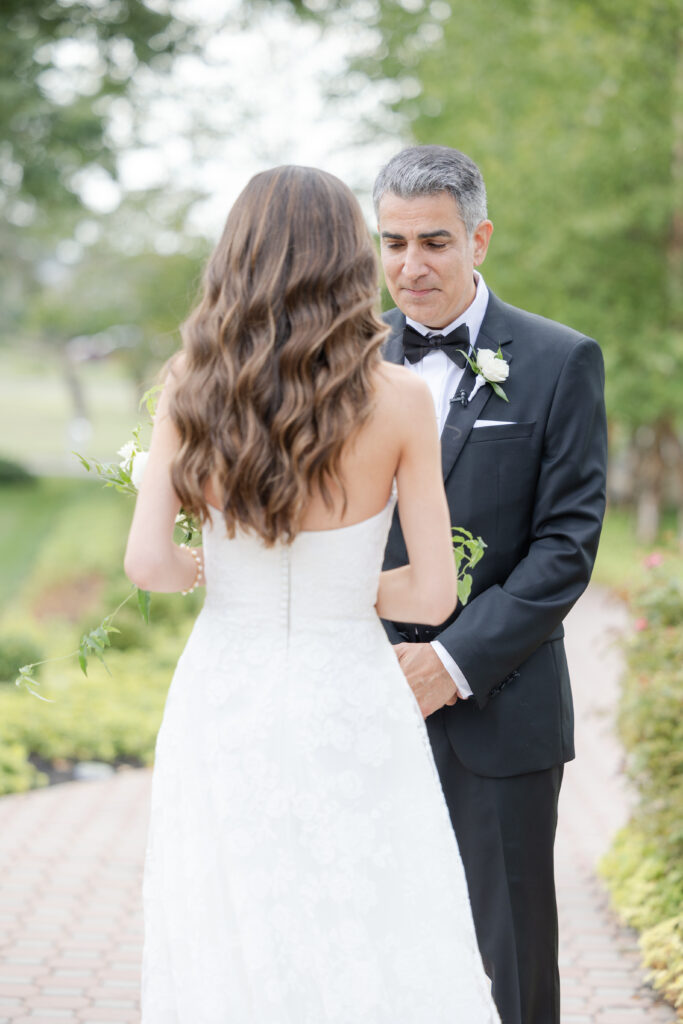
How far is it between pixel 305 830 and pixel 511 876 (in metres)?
0.82

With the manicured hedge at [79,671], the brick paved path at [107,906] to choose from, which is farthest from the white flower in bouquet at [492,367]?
the manicured hedge at [79,671]

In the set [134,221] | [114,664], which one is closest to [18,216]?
[134,221]

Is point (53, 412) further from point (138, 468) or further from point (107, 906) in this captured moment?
point (138, 468)

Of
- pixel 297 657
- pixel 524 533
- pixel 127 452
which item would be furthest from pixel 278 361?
pixel 524 533

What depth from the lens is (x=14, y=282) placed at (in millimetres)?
42281

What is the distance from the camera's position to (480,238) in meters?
2.93

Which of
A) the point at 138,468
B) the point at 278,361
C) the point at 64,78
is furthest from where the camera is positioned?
the point at 64,78

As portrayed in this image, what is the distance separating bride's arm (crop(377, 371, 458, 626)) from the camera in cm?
209

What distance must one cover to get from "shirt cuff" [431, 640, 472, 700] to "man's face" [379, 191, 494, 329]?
848 mm

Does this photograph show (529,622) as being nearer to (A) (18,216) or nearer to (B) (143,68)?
(B) (143,68)

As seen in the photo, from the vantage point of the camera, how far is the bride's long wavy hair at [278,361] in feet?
6.57

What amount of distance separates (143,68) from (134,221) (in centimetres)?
1533

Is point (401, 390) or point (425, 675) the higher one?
point (401, 390)

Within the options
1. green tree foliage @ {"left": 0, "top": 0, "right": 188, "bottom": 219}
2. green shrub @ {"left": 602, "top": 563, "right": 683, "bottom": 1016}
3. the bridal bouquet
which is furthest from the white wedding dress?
green tree foliage @ {"left": 0, "top": 0, "right": 188, "bottom": 219}
